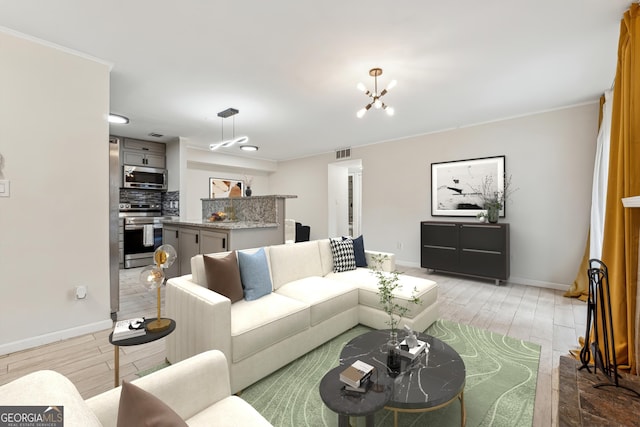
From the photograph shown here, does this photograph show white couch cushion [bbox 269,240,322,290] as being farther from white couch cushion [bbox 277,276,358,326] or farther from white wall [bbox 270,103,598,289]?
white wall [bbox 270,103,598,289]

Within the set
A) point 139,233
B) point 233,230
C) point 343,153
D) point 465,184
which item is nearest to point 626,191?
point 465,184

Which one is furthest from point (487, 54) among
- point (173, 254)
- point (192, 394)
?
point (192, 394)

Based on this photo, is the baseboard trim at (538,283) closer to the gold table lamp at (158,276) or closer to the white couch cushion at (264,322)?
the white couch cushion at (264,322)

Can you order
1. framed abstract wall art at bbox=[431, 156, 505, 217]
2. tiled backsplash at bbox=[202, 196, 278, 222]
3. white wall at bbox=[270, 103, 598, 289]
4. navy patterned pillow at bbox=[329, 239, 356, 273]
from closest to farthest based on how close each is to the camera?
1. navy patterned pillow at bbox=[329, 239, 356, 273]
2. tiled backsplash at bbox=[202, 196, 278, 222]
3. white wall at bbox=[270, 103, 598, 289]
4. framed abstract wall art at bbox=[431, 156, 505, 217]

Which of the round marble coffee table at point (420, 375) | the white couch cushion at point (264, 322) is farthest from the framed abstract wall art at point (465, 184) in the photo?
the white couch cushion at point (264, 322)

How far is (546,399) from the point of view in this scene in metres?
1.82

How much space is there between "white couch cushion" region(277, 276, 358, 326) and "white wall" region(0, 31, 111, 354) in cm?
191

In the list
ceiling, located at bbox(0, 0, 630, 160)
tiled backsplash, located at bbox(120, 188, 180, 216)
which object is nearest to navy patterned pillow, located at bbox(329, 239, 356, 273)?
ceiling, located at bbox(0, 0, 630, 160)

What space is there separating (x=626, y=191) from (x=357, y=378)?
7.43 feet

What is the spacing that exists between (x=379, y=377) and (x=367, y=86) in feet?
9.97

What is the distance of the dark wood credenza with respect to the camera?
4234 mm

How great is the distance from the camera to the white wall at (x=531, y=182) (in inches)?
156

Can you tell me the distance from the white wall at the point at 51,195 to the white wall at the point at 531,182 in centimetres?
481

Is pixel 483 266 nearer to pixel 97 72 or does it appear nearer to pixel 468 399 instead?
pixel 468 399
